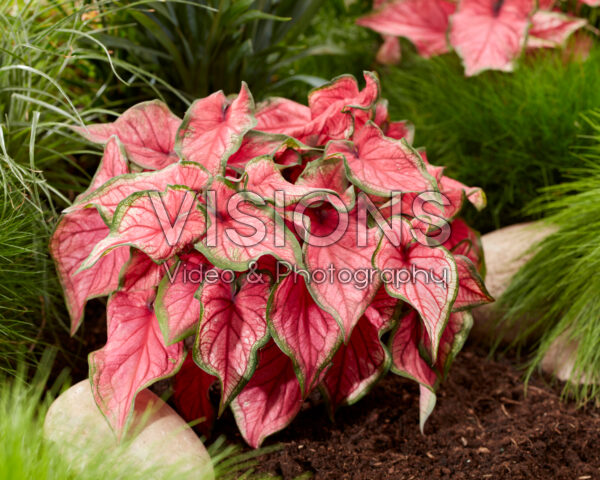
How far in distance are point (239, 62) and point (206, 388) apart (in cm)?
81

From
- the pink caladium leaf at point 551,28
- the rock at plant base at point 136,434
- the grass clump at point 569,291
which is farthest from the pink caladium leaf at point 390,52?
the rock at plant base at point 136,434

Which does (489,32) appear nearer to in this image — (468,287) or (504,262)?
(504,262)

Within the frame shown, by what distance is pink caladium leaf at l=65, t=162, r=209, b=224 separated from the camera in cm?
103

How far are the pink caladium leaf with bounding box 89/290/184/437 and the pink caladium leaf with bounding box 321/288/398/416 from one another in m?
0.29

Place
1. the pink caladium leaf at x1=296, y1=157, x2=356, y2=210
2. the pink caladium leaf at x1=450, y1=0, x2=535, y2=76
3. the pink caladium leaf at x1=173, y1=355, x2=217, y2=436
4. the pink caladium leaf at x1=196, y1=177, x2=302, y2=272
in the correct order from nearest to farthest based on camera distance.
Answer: the pink caladium leaf at x1=196, y1=177, x2=302, y2=272 < the pink caladium leaf at x1=296, y1=157, x2=356, y2=210 < the pink caladium leaf at x1=173, y1=355, x2=217, y2=436 < the pink caladium leaf at x1=450, y1=0, x2=535, y2=76

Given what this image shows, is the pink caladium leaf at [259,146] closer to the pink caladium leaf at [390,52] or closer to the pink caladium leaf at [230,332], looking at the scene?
the pink caladium leaf at [230,332]

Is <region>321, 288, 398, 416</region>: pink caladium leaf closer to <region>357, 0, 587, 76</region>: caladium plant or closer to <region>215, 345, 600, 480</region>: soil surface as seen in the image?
<region>215, 345, 600, 480</region>: soil surface

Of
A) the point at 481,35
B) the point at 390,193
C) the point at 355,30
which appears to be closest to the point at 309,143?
the point at 390,193

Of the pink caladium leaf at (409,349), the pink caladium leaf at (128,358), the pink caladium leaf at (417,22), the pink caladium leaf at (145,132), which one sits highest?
the pink caladium leaf at (417,22)

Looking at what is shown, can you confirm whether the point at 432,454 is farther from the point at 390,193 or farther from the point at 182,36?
the point at 182,36

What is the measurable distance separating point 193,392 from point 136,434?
0.53ft

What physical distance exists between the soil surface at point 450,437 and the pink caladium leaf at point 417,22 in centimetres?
110

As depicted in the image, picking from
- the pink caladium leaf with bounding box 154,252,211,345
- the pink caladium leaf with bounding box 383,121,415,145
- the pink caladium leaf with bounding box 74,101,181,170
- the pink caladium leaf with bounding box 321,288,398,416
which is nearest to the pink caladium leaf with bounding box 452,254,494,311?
the pink caladium leaf with bounding box 321,288,398,416

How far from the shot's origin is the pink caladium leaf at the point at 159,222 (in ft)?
3.13
